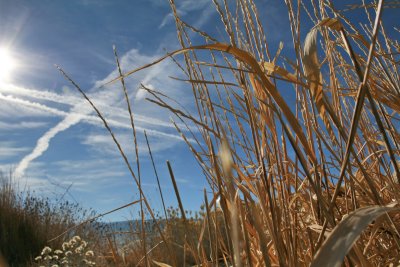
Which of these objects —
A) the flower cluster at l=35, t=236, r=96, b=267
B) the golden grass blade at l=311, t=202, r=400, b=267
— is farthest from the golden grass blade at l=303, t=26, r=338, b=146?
the flower cluster at l=35, t=236, r=96, b=267

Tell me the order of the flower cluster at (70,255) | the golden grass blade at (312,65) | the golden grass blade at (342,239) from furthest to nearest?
the flower cluster at (70,255)
the golden grass blade at (312,65)
the golden grass blade at (342,239)

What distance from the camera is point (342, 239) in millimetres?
380

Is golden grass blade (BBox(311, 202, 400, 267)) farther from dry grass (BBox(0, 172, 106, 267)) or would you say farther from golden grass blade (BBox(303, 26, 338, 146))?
dry grass (BBox(0, 172, 106, 267))

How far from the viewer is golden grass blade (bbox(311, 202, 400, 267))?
361mm

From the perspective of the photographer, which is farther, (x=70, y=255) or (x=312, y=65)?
(x=70, y=255)

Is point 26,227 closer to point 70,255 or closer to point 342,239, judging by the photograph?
point 70,255

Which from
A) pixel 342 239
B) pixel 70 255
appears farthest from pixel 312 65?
pixel 70 255

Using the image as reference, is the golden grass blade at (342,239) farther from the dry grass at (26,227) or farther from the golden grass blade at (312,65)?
the dry grass at (26,227)

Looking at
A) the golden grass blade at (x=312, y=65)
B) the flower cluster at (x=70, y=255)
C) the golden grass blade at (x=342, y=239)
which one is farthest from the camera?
the flower cluster at (x=70, y=255)

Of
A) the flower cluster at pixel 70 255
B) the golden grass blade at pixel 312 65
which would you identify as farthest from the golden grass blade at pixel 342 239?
the flower cluster at pixel 70 255

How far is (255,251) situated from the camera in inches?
39.1

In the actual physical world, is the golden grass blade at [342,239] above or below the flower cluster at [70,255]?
below

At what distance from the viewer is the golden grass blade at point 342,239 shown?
361 millimetres

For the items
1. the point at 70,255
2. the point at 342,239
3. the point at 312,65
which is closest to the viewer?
the point at 342,239
